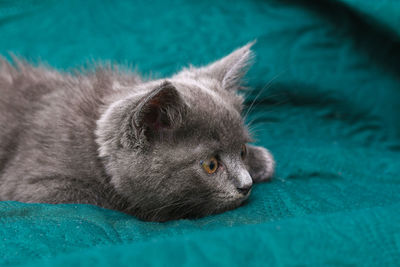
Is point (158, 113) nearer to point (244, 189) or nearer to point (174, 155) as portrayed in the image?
point (174, 155)

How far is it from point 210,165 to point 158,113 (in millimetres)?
212

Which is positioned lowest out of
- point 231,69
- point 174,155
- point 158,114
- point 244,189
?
point 244,189

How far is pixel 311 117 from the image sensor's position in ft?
6.92

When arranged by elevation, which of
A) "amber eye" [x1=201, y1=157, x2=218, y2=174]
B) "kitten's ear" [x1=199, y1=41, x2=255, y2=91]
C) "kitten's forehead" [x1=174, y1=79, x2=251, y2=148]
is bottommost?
"amber eye" [x1=201, y1=157, x2=218, y2=174]

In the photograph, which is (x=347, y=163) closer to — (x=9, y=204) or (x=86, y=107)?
(x=86, y=107)

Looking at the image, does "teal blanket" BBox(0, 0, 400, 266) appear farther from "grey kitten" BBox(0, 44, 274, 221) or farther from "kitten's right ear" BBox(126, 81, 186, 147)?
"kitten's right ear" BBox(126, 81, 186, 147)

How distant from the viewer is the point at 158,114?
1.22 meters

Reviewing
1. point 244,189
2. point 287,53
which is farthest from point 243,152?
point 287,53

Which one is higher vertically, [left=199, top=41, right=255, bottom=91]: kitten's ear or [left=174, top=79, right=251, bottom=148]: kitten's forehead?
[left=199, top=41, right=255, bottom=91]: kitten's ear

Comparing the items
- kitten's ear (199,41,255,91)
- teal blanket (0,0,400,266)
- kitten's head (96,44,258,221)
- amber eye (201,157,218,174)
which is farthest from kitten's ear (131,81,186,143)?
teal blanket (0,0,400,266)

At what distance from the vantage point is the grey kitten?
1222 mm

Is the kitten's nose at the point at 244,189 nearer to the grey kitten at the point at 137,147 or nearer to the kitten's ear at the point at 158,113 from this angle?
the grey kitten at the point at 137,147

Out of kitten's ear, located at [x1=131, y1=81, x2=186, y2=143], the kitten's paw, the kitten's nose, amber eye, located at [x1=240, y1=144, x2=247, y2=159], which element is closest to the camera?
kitten's ear, located at [x1=131, y1=81, x2=186, y2=143]

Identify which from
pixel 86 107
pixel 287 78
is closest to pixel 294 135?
pixel 287 78
